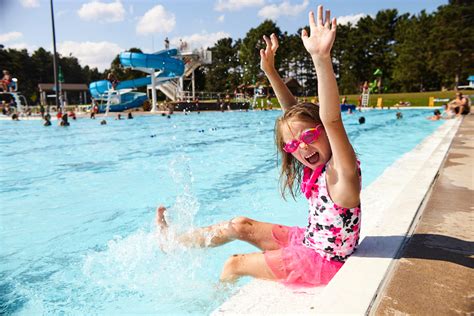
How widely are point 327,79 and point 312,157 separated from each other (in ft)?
1.59

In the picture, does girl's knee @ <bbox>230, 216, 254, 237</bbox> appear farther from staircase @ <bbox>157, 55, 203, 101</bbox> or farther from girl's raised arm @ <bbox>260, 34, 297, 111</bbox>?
staircase @ <bbox>157, 55, 203, 101</bbox>

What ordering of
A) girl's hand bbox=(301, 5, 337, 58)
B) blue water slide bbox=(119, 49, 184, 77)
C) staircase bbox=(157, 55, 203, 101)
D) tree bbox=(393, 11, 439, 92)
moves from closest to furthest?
girl's hand bbox=(301, 5, 337, 58) < blue water slide bbox=(119, 49, 184, 77) < staircase bbox=(157, 55, 203, 101) < tree bbox=(393, 11, 439, 92)

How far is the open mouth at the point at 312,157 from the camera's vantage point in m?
1.93

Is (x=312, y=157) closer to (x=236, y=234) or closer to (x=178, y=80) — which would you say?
(x=236, y=234)

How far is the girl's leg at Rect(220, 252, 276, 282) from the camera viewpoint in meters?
2.14

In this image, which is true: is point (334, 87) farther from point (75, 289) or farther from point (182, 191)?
point (182, 191)

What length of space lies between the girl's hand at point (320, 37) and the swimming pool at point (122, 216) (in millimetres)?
1582

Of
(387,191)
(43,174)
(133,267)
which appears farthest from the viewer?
(43,174)

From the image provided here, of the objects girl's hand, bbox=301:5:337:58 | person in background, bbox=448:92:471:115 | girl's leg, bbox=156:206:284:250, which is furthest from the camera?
person in background, bbox=448:92:471:115

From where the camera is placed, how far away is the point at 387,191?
168 inches

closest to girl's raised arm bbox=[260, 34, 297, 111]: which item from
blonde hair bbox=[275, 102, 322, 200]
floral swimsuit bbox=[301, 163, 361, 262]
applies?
blonde hair bbox=[275, 102, 322, 200]

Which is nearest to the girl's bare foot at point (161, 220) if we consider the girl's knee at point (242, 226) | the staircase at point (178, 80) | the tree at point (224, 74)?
the girl's knee at point (242, 226)

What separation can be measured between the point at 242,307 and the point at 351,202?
77 cm

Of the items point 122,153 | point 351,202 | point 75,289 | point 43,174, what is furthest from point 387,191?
point 122,153
